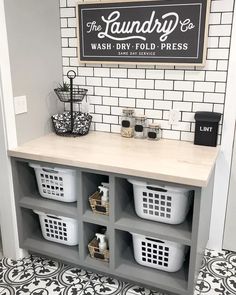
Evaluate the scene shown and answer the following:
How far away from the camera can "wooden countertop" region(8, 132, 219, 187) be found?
1687 mm

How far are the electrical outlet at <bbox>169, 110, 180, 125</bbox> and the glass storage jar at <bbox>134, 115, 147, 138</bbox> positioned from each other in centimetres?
19

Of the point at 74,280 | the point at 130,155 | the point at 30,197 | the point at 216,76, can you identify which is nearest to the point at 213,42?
the point at 216,76

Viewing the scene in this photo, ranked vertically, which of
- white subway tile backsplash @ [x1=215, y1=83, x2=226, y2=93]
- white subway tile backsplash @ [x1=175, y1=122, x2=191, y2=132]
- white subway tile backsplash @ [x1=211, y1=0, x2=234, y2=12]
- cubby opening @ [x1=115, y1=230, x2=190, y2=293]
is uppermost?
white subway tile backsplash @ [x1=211, y1=0, x2=234, y2=12]

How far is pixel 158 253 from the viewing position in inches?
77.2

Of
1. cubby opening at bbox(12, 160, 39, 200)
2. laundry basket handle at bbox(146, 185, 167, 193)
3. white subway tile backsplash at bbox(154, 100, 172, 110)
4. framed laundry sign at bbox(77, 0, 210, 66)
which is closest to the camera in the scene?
laundry basket handle at bbox(146, 185, 167, 193)

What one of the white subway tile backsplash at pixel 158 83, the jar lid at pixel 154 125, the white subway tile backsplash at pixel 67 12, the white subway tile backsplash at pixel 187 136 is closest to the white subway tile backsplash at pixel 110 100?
the white subway tile backsplash at pixel 158 83

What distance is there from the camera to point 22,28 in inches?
80.4

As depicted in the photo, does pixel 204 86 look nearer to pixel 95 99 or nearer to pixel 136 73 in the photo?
pixel 136 73

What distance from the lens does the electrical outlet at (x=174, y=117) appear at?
2223mm

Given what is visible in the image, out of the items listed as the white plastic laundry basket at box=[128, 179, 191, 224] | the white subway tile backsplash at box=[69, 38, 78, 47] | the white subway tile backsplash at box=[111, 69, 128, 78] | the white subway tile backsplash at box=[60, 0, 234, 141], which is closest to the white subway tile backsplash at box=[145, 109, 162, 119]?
the white subway tile backsplash at box=[60, 0, 234, 141]

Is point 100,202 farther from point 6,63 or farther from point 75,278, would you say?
point 6,63

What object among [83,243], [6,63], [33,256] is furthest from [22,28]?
[33,256]

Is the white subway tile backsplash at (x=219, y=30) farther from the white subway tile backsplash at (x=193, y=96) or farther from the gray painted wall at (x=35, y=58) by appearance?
the gray painted wall at (x=35, y=58)

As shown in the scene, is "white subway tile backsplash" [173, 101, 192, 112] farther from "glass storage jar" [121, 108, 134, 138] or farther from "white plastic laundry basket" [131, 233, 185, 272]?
"white plastic laundry basket" [131, 233, 185, 272]
